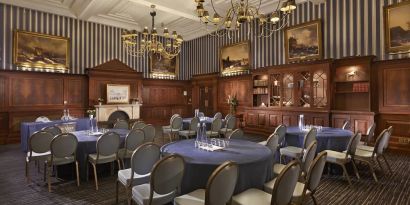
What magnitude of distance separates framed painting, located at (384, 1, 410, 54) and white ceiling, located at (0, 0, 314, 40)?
3117 mm

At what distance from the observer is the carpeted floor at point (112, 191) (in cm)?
377

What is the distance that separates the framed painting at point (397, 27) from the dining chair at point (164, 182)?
773cm

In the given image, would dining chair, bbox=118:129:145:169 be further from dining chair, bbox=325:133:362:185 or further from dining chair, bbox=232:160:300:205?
dining chair, bbox=325:133:362:185

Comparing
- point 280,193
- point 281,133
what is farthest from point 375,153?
point 280,193

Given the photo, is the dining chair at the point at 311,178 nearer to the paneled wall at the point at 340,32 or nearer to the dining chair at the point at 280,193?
the dining chair at the point at 280,193

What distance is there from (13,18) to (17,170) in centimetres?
676

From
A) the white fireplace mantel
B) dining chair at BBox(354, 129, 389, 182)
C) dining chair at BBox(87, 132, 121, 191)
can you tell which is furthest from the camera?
the white fireplace mantel

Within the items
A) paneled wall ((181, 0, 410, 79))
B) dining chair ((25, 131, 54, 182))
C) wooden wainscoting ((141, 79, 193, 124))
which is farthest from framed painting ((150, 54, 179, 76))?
dining chair ((25, 131, 54, 182))

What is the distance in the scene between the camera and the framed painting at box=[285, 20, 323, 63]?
8.87 meters

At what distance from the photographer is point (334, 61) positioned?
8.16 meters

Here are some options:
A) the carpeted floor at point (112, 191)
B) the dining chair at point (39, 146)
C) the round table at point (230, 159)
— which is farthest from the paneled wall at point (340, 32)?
the dining chair at point (39, 146)

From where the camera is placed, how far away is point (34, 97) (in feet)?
30.8

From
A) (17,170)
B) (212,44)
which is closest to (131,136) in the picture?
(17,170)

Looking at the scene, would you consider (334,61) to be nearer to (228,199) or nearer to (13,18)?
(228,199)
